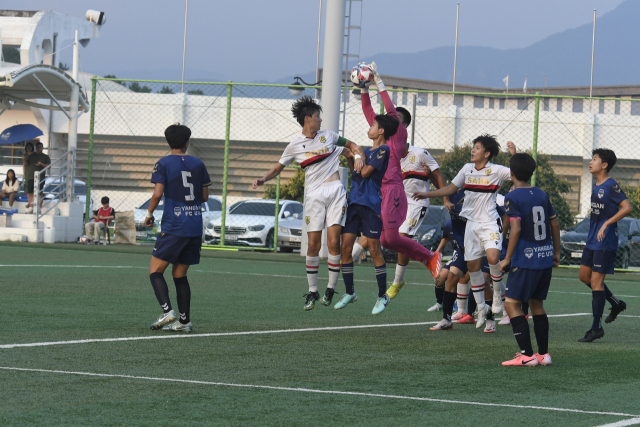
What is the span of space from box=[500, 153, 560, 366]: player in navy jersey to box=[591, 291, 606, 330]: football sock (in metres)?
1.77

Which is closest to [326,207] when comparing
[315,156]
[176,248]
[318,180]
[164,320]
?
[318,180]

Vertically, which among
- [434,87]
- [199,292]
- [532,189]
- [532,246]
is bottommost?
[199,292]

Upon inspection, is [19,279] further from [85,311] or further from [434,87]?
[434,87]

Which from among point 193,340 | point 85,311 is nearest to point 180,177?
point 193,340

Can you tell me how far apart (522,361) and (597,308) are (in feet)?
7.63

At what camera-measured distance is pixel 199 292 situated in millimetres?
12273

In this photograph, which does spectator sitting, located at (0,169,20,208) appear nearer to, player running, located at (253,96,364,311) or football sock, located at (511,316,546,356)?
player running, located at (253,96,364,311)

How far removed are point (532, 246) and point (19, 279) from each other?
8.21 metres

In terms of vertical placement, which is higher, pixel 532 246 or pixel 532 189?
pixel 532 189

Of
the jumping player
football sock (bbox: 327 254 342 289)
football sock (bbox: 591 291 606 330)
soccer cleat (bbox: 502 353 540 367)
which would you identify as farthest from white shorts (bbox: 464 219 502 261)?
soccer cleat (bbox: 502 353 540 367)

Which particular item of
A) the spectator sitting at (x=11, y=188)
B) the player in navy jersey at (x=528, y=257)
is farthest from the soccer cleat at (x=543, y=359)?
the spectator sitting at (x=11, y=188)

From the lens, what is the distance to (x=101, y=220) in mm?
24578

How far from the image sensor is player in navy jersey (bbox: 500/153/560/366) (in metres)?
7.02

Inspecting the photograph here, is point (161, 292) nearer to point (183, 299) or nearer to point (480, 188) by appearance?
point (183, 299)
